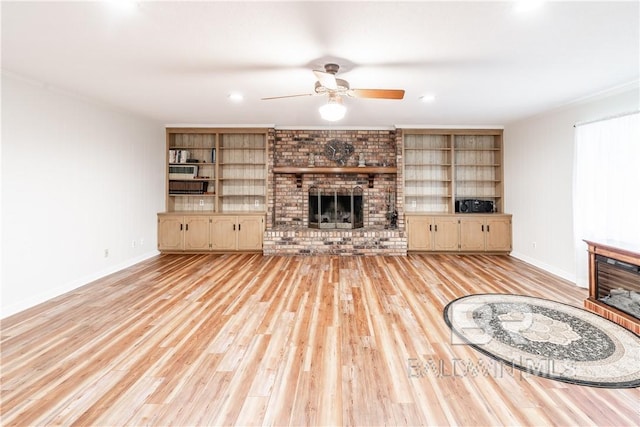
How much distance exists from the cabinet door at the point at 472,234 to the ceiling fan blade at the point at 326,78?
13.6ft

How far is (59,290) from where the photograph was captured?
3.50m

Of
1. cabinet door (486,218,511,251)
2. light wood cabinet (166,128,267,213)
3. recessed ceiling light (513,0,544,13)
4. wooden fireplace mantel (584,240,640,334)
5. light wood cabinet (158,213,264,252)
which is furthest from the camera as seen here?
light wood cabinet (166,128,267,213)

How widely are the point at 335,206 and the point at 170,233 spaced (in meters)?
3.27

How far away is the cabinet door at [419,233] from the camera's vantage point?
567 cm

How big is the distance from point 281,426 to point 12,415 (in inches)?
57.9

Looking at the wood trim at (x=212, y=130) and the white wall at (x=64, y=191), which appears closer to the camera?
the white wall at (x=64, y=191)

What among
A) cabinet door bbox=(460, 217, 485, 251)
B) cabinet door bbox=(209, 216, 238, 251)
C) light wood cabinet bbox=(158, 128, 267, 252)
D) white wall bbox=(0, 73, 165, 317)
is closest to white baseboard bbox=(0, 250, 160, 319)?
white wall bbox=(0, 73, 165, 317)

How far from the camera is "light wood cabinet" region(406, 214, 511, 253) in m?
5.56

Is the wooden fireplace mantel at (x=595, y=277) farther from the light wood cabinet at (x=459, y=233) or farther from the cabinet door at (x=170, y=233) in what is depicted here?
the cabinet door at (x=170, y=233)

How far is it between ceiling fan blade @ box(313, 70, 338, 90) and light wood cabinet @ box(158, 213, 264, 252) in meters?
3.52

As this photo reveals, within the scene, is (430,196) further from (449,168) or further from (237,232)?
(237,232)

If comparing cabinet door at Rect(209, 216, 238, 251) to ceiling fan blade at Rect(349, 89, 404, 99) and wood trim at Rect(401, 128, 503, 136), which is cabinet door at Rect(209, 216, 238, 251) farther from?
wood trim at Rect(401, 128, 503, 136)

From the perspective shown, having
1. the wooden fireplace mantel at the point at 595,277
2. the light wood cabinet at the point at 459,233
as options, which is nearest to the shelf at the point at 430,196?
the light wood cabinet at the point at 459,233

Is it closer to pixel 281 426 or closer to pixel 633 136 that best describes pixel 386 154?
pixel 633 136
